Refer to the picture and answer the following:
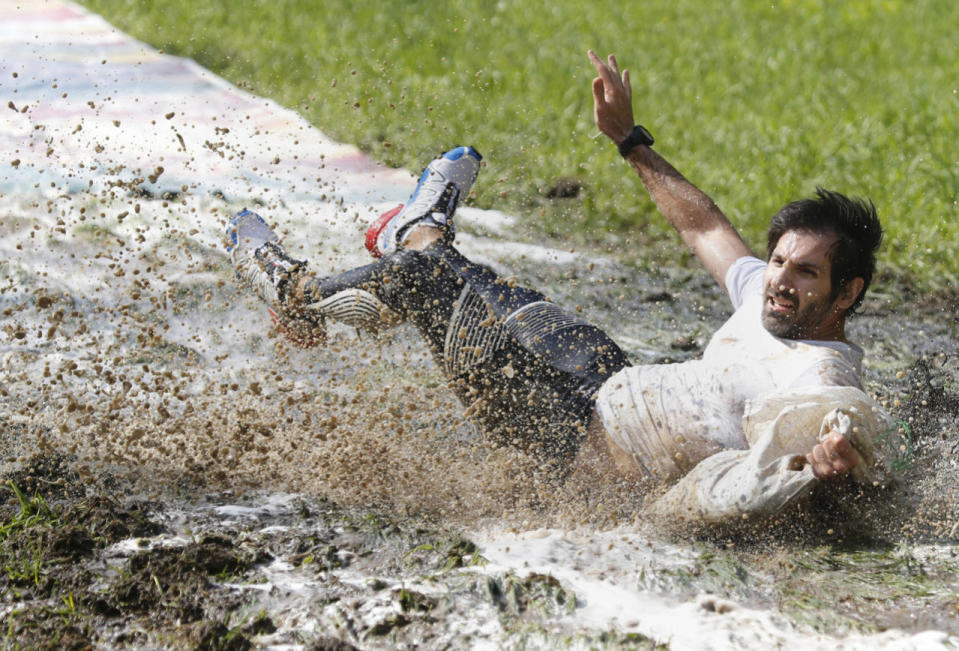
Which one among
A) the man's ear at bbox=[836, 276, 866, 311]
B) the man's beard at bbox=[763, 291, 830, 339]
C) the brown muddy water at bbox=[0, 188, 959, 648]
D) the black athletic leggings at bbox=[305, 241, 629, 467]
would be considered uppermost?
the man's ear at bbox=[836, 276, 866, 311]

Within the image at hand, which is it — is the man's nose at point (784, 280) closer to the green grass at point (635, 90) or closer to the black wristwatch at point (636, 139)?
the black wristwatch at point (636, 139)

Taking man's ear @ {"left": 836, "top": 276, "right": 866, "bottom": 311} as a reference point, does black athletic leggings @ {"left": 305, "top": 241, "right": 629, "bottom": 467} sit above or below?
below

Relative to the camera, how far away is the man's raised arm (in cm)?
406

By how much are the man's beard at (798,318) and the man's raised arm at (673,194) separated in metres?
0.58

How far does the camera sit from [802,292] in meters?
3.42

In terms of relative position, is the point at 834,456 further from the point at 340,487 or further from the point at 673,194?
the point at 340,487

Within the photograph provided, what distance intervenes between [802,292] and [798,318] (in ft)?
0.27

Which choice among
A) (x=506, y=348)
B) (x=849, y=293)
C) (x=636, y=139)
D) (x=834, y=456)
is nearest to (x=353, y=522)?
(x=506, y=348)

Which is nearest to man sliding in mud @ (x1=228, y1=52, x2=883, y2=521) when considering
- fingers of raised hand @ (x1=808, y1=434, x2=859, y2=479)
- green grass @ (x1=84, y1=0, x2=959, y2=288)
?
fingers of raised hand @ (x1=808, y1=434, x2=859, y2=479)

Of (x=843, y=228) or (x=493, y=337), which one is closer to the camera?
(x=843, y=228)

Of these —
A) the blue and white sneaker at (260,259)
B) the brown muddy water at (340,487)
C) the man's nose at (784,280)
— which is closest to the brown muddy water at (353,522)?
the brown muddy water at (340,487)

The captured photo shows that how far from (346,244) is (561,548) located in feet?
10.9

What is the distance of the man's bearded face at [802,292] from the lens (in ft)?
11.2

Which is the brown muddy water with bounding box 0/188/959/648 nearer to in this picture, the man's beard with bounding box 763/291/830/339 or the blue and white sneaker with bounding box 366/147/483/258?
the man's beard with bounding box 763/291/830/339
